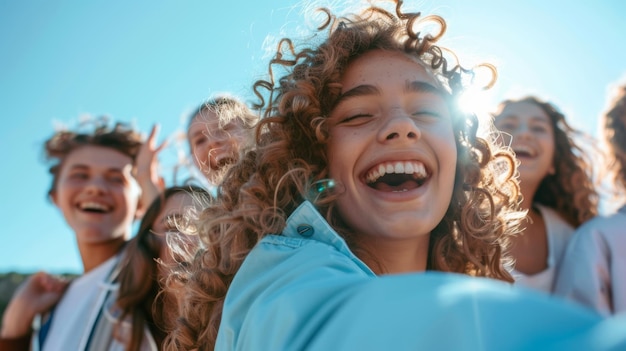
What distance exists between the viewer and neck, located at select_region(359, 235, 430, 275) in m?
2.11

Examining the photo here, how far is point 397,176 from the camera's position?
2.13m

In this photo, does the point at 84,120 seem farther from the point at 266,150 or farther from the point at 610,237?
the point at 610,237

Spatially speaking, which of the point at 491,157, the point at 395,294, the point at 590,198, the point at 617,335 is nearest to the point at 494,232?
the point at 491,157

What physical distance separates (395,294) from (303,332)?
8.7 inches

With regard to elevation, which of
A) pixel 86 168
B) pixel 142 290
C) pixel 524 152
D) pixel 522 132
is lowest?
pixel 142 290

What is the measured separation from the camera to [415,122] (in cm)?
215

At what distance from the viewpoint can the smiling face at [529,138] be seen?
411cm

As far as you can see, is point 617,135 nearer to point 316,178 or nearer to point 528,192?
point 528,192

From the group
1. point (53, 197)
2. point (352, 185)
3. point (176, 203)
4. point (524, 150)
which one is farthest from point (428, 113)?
point (53, 197)

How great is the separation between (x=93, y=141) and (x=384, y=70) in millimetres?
2953

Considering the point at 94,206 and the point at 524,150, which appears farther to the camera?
the point at 94,206

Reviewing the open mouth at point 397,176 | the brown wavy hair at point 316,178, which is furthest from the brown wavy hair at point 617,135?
the open mouth at point 397,176

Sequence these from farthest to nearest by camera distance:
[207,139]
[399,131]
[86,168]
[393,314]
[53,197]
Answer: [53,197] < [86,168] < [207,139] < [399,131] < [393,314]

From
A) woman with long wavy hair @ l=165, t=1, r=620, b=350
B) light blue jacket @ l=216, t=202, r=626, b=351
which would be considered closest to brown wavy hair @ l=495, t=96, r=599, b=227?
woman with long wavy hair @ l=165, t=1, r=620, b=350
